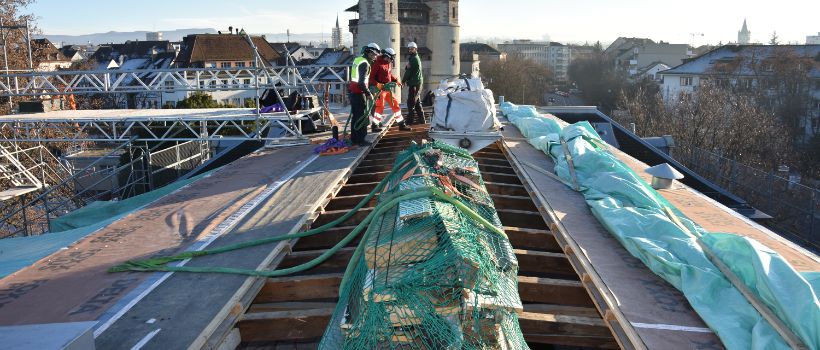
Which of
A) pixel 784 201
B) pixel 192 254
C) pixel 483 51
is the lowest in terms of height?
pixel 784 201

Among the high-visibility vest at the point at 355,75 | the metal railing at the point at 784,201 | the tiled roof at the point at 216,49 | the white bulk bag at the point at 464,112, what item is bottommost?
the metal railing at the point at 784,201

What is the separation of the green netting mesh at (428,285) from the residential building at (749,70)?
37265mm

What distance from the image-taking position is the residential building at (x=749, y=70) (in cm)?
3869

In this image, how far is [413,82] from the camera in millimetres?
12297

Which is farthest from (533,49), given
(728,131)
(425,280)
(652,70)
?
(425,280)

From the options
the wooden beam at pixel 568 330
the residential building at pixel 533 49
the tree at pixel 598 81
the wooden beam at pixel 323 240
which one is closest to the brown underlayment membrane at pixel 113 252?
the wooden beam at pixel 323 240

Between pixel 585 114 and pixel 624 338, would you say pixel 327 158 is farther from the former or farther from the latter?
pixel 585 114

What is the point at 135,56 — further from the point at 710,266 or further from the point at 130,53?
the point at 710,266

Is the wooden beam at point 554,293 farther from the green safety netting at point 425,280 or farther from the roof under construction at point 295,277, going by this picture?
the green safety netting at point 425,280

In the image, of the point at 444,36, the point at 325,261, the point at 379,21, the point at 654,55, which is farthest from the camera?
the point at 654,55

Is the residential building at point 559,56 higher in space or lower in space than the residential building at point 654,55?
higher

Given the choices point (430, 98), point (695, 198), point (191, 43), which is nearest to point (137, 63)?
point (191, 43)

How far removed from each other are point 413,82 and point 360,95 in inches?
103

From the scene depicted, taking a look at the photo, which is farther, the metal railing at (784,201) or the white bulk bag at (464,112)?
the metal railing at (784,201)
